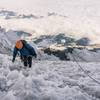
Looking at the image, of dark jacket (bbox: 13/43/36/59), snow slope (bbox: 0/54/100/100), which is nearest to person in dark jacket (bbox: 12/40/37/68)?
dark jacket (bbox: 13/43/36/59)

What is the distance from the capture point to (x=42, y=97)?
41.8ft

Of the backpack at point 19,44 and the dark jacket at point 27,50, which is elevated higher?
the backpack at point 19,44

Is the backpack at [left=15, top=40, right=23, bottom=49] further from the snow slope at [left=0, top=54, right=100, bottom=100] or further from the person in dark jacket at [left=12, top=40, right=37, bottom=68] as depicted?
the snow slope at [left=0, top=54, right=100, bottom=100]

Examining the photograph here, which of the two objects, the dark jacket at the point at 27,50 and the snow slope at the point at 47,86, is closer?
the snow slope at the point at 47,86

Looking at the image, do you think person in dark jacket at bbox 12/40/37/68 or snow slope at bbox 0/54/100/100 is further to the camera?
person in dark jacket at bbox 12/40/37/68

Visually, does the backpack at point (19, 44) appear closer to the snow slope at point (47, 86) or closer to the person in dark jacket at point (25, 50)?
the person in dark jacket at point (25, 50)

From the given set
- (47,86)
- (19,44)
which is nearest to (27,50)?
(19,44)

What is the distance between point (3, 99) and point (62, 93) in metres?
2.44

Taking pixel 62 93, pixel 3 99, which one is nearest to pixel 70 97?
pixel 62 93

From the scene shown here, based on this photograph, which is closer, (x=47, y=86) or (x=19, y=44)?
(x=47, y=86)

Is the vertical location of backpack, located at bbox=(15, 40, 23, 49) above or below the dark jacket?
above

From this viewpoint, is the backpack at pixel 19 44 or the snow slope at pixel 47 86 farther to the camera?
the backpack at pixel 19 44

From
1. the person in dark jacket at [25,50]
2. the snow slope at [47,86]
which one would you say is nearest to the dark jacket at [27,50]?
the person in dark jacket at [25,50]

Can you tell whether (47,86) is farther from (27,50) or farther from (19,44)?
(19,44)
